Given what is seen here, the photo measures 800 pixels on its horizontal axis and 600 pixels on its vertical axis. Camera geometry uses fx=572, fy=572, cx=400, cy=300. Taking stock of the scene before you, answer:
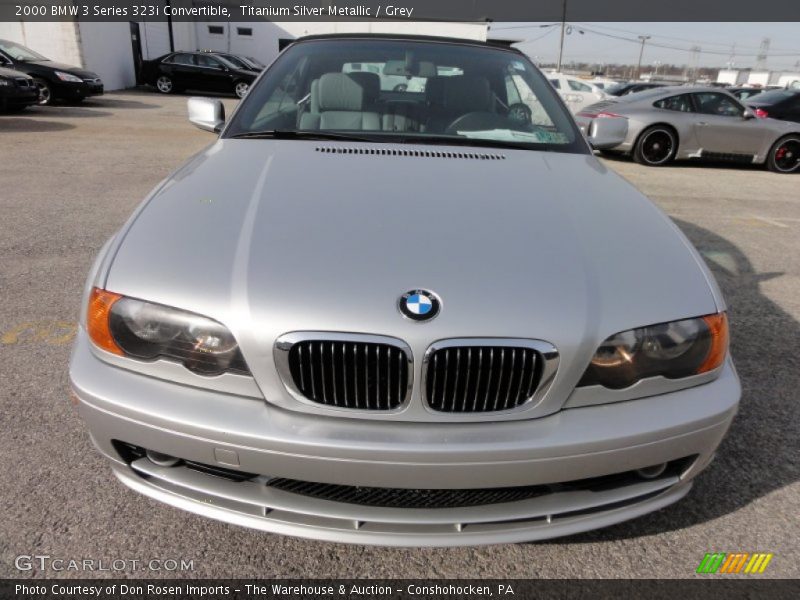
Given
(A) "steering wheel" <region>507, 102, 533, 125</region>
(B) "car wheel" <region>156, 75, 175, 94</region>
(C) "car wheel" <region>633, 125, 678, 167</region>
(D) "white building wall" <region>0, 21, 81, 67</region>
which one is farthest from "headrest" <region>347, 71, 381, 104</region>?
(D) "white building wall" <region>0, 21, 81, 67</region>

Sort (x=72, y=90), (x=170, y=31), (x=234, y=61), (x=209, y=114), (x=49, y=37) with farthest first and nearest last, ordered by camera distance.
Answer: (x=170, y=31) < (x=234, y=61) < (x=49, y=37) < (x=72, y=90) < (x=209, y=114)

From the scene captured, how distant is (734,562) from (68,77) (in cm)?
1598

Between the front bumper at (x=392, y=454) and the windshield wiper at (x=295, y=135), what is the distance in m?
1.32

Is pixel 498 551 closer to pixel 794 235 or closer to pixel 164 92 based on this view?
pixel 794 235

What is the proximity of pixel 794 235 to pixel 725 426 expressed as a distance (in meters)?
5.18

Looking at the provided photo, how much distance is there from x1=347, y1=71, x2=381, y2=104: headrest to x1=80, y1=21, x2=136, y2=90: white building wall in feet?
65.9

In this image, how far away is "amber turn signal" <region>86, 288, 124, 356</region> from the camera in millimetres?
1610

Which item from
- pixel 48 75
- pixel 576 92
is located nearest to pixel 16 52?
pixel 48 75

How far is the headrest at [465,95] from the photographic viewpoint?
Answer: 2877 millimetres

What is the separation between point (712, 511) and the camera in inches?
79.9

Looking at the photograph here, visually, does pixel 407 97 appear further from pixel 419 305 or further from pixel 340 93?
pixel 419 305

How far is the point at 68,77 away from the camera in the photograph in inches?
535

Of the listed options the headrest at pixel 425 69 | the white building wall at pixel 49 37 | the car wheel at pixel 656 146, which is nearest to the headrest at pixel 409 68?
the headrest at pixel 425 69

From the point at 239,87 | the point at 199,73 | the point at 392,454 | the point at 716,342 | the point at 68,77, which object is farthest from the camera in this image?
the point at 199,73
